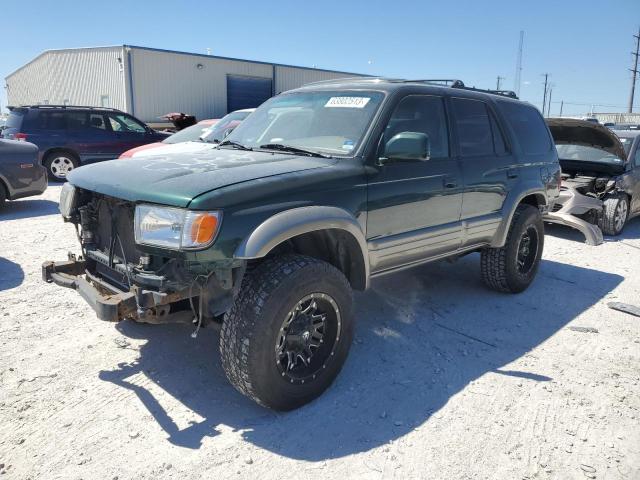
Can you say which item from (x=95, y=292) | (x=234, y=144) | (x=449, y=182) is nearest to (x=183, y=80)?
(x=234, y=144)

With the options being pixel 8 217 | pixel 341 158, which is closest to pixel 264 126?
pixel 341 158

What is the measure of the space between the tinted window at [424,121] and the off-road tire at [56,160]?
10445 millimetres

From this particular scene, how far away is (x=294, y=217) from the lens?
284 cm

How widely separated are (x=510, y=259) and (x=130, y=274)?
141 inches

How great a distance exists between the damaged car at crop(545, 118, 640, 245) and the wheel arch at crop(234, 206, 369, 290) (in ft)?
17.7

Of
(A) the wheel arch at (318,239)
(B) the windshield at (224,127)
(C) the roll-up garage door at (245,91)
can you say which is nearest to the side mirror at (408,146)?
(A) the wheel arch at (318,239)

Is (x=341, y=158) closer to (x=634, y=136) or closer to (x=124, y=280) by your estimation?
(x=124, y=280)

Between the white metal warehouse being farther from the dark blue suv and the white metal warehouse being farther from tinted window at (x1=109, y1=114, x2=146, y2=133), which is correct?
the dark blue suv

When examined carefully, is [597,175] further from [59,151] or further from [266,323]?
[59,151]

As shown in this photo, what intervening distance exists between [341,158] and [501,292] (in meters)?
2.74

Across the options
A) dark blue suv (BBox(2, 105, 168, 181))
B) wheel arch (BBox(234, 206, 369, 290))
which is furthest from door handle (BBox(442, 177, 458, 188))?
dark blue suv (BBox(2, 105, 168, 181))

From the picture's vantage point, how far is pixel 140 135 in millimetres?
13078

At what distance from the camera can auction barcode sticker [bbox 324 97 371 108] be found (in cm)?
371

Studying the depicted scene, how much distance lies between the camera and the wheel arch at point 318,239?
2686mm
